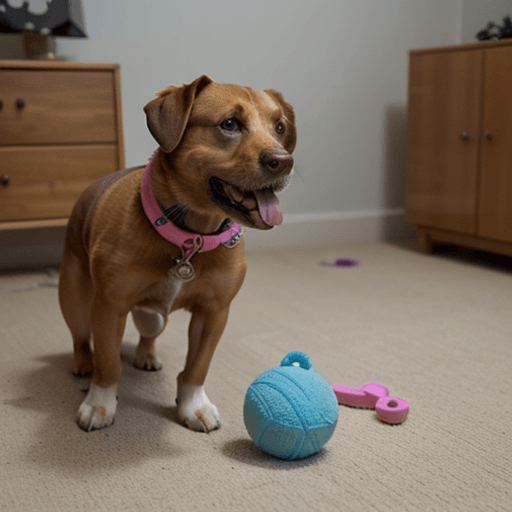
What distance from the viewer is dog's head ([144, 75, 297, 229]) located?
3.43ft

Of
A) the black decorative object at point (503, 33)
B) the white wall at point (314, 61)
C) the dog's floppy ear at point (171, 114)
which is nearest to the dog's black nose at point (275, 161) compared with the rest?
the dog's floppy ear at point (171, 114)

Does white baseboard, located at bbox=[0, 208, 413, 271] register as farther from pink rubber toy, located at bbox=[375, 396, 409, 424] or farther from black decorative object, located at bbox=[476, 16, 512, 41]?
pink rubber toy, located at bbox=[375, 396, 409, 424]

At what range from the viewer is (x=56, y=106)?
2305mm

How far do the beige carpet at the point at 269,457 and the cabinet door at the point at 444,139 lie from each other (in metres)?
0.56

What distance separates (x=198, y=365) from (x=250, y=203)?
38 centimetres

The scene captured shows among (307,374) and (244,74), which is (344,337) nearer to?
(307,374)

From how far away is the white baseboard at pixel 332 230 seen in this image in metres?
3.12

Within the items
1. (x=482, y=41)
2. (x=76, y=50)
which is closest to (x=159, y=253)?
(x=76, y=50)

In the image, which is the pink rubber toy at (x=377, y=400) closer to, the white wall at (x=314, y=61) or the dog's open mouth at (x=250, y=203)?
the dog's open mouth at (x=250, y=203)

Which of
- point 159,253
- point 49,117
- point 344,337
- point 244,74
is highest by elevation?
point 244,74

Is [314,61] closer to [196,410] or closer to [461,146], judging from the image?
[461,146]

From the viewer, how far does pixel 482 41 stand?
2.55 meters

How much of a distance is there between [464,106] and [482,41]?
0.27 meters

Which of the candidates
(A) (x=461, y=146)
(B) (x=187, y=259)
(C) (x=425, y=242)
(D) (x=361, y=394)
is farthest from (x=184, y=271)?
(C) (x=425, y=242)
